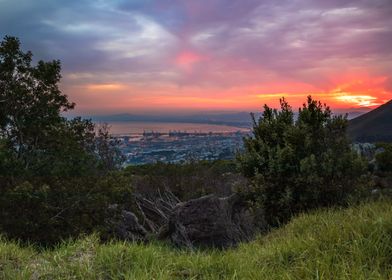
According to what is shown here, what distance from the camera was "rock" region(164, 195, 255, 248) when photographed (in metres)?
12.4


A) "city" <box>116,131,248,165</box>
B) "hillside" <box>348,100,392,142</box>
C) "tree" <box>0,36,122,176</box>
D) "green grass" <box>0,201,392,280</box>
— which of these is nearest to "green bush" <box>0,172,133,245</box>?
"tree" <box>0,36,122,176</box>

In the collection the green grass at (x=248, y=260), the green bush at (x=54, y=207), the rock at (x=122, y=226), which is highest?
the green grass at (x=248, y=260)

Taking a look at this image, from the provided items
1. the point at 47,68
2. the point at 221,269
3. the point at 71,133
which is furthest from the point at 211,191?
the point at 221,269

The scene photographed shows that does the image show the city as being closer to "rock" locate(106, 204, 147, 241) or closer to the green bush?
"rock" locate(106, 204, 147, 241)

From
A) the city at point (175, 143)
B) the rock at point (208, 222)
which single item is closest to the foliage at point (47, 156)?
the rock at point (208, 222)

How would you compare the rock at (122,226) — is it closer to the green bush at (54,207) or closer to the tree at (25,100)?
the green bush at (54,207)

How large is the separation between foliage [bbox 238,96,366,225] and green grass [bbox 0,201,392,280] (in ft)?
10.9

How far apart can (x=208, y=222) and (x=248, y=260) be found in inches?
278

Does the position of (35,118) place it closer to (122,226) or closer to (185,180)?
(122,226)

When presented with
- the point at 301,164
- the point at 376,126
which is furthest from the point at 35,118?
the point at 376,126

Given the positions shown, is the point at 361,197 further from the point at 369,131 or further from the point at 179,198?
the point at 369,131

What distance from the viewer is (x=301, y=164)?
9.38m

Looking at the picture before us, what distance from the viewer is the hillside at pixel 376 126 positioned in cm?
3762

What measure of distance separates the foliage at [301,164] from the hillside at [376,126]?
1046 inches
